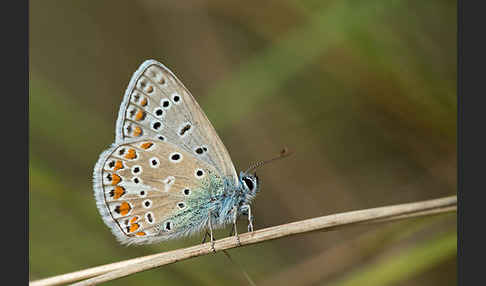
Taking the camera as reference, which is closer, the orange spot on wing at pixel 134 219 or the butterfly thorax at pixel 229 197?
the orange spot on wing at pixel 134 219

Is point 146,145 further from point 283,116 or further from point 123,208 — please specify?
point 283,116

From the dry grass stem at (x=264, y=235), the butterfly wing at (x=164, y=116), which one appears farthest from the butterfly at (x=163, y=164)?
the dry grass stem at (x=264, y=235)

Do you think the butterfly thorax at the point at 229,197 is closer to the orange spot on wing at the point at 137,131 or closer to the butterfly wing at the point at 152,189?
the butterfly wing at the point at 152,189

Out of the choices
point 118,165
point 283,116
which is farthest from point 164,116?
point 283,116

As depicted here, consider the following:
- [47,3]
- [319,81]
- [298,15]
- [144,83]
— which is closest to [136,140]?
[144,83]

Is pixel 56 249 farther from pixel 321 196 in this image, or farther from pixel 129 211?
pixel 321 196

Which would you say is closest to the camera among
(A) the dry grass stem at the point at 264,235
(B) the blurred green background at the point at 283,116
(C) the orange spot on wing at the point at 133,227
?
(A) the dry grass stem at the point at 264,235
